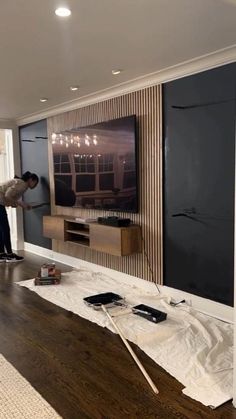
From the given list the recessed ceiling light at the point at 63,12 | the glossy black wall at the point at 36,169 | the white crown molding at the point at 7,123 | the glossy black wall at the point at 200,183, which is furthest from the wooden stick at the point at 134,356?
the white crown molding at the point at 7,123

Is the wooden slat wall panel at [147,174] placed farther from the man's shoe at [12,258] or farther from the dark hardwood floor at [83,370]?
the man's shoe at [12,258]

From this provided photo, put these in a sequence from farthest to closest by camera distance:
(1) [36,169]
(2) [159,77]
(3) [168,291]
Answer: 1. (1) [36,169]
2. (3) [168,291]
3. (2) [159,77]

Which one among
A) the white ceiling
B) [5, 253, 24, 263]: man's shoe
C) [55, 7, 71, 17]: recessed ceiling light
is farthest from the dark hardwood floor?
[55, 7, 71, 17]: recessed ceiling light

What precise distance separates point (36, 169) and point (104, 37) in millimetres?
3506

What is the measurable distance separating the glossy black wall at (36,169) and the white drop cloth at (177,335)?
178cm

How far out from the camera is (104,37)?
2.62 metres

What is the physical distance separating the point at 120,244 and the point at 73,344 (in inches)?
51.2

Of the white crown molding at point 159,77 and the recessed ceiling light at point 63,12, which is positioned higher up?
the recessed ceiling light at point 63,12

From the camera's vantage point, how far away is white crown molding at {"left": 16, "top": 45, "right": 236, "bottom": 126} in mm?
2964

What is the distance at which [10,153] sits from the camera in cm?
632

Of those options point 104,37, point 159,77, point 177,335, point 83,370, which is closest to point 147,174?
point 159,77

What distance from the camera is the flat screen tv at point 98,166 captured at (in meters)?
3.96

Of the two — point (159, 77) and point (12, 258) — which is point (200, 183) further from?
point (12, 258)

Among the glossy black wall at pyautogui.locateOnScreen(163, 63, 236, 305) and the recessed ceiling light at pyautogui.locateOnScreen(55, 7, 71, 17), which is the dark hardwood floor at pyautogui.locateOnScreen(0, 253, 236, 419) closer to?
the glossy black wall at pyautogui.locateOnScreen(163, 63, 236, 305)
